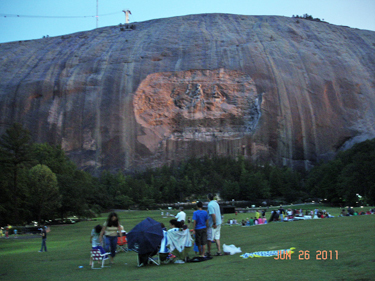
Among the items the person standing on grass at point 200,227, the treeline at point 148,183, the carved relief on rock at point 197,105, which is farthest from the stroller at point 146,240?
the carved relief on rock at point 197,105

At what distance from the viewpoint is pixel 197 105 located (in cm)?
6194

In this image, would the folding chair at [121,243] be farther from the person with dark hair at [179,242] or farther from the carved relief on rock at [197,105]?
the carved relief on rock at [197,105]

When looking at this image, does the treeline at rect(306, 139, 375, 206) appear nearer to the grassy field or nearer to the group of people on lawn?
the grassy field

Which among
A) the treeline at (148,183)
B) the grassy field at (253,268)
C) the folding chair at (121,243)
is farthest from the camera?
the treeline at (148,183)

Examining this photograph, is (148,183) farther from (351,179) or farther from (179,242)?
(179,242)

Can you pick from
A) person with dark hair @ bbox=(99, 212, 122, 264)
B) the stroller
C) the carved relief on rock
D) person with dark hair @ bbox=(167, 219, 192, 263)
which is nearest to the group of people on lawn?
person with dark hair @ bbox=(99, 212, 122, 264)

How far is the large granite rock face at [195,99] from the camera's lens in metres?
58.5

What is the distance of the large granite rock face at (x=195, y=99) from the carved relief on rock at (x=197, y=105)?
0.16 meters

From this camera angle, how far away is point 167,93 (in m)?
61.8

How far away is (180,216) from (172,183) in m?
44.8

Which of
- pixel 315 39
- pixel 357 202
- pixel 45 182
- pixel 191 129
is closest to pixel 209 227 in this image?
pixel 45 182

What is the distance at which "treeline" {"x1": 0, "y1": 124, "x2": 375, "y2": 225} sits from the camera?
3019 cm

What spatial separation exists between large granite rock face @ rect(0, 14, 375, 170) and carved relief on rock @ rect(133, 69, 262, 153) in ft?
0.51

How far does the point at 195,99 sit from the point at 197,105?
3.30 ft
